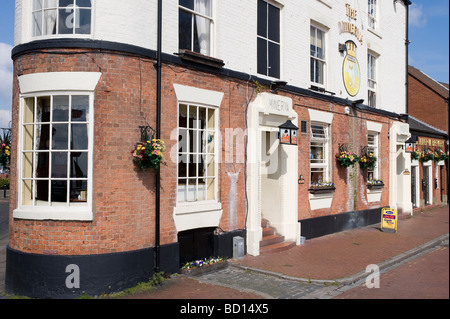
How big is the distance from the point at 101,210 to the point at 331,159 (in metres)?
8.35

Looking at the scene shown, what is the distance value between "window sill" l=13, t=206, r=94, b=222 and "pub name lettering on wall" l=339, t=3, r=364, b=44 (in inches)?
418

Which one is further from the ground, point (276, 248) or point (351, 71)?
point (351, 71)

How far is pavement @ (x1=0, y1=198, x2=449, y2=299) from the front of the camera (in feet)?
23.7

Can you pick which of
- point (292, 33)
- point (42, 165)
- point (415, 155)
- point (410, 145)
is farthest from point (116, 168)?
point (415, 155)

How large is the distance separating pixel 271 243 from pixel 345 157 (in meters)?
4.27

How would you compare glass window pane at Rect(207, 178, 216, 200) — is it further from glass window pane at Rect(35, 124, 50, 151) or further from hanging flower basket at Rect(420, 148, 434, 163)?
hanging flower basket at Rect(420, 148, 434, 163)

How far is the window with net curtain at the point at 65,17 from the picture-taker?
741cm

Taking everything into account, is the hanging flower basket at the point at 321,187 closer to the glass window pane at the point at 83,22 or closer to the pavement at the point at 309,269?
the pavement at the point at 309,269

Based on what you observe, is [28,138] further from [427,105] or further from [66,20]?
[427,105]

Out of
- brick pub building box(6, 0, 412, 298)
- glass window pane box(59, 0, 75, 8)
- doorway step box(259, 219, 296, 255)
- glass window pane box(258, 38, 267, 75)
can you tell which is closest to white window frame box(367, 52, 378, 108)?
brick pub building box(6, 0, 412, 298)

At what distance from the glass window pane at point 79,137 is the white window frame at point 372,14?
1268 centimetres

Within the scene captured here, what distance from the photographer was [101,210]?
7.16m

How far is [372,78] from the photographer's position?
53.9 ft
